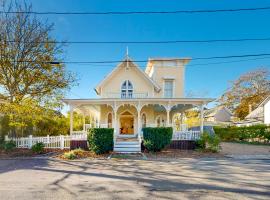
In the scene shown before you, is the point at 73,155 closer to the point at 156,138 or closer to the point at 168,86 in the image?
the point at 156,138

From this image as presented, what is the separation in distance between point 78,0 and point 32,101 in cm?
844

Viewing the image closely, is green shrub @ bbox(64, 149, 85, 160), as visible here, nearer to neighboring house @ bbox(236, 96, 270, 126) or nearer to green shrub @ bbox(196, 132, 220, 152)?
green shrub @ bbox(196, 132, 220, 152)

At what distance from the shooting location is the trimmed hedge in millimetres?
22459

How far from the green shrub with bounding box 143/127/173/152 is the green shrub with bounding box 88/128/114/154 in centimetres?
248

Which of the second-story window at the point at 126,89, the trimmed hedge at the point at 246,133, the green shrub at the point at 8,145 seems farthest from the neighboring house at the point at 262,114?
the green shrub at the point at 8,145

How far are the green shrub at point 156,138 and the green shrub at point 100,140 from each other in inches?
97.7

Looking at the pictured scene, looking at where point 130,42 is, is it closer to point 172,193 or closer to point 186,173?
point 186,173

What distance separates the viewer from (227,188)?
623 centimetres

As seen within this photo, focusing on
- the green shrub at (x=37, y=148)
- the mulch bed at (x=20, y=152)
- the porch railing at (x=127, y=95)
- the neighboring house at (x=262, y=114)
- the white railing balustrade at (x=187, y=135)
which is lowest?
the mulch bed at (x=20, y=152)

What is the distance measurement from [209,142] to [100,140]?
7.32 meters

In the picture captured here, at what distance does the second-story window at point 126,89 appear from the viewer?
19.9 metres

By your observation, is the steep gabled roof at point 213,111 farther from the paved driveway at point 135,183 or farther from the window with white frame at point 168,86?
the paved driveway at point 135,183

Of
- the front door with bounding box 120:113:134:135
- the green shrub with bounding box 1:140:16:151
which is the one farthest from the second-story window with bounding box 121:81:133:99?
the green shrub with bounding box 1:140:16:151

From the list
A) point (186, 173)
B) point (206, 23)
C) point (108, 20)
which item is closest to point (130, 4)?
point (108, 20)
